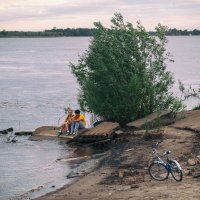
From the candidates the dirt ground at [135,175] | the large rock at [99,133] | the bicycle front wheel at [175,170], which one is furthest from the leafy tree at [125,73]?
the bicycle front wheel at [175,170]

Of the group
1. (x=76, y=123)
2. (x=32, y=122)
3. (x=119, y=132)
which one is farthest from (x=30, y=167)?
(x=32, y=122)

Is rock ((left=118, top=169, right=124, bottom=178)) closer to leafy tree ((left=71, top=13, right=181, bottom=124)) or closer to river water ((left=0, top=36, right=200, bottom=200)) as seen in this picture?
river water ((left=0, top=36, right=200, bottom=200))

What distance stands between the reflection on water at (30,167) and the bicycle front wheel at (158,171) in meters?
4.17

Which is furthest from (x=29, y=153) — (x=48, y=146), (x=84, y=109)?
(x=84, y=109)

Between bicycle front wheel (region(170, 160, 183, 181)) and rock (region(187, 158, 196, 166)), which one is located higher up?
bicycle front wheel (region(170, 160, 183, 181))

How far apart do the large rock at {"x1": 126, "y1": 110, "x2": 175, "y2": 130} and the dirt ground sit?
137cm

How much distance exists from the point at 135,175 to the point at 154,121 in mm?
9564

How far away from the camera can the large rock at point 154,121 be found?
92.4 feet

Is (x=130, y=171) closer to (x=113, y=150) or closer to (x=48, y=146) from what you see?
(x=113, y=150)

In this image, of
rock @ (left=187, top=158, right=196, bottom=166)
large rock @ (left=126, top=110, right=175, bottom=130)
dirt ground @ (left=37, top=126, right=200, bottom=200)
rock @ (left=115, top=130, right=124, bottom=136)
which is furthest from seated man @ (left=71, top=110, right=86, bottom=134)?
rock @ (left=187, top=158, right=196, bottom=166)

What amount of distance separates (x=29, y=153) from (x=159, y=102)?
8.62 meters

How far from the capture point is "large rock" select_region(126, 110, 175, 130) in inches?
1109

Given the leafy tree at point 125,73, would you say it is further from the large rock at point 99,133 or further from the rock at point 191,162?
A: the rock at point 191,162

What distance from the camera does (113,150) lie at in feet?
82.3
